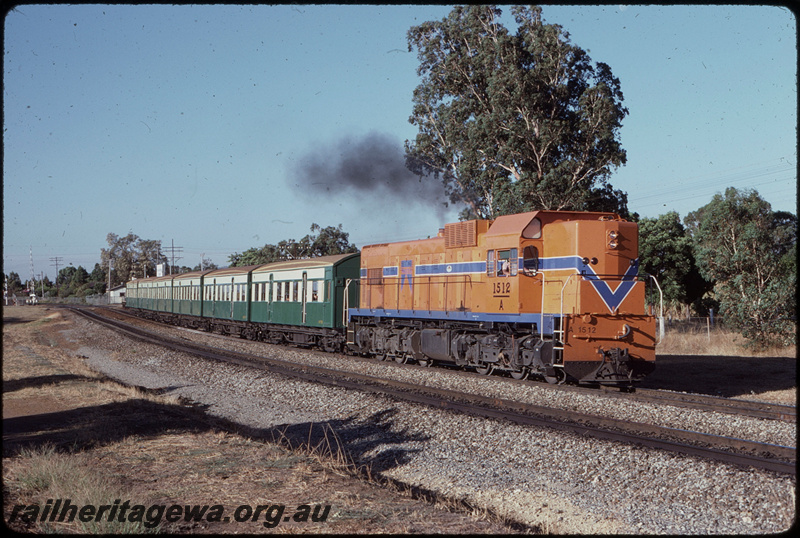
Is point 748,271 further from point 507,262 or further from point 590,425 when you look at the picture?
point 590,425

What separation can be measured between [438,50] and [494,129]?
7.33 meters

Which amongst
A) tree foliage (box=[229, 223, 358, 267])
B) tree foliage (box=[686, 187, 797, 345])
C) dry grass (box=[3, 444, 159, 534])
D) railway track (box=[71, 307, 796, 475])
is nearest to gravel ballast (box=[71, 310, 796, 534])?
railway track (box=[71, 307, 796, 475])

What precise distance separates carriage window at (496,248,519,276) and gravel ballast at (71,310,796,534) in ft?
8.87

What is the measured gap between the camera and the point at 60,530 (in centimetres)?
570

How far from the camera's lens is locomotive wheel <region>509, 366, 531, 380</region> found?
16188 mm

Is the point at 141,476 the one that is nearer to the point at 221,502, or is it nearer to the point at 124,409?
the point at 221,502

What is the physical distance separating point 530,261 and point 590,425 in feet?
19.2

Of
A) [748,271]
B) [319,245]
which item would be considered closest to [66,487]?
[748,271]

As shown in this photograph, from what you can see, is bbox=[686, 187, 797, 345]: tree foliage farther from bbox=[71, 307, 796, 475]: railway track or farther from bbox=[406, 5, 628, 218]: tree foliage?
bbox=[71, 307, 796, 475]: railway track

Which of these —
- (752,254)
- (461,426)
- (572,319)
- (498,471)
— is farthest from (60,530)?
(752,254)

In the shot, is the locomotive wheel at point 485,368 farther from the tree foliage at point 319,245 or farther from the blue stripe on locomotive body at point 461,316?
the tree foliage at point 319,245

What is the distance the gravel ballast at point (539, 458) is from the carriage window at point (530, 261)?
2.77m

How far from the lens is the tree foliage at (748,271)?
2356 cm

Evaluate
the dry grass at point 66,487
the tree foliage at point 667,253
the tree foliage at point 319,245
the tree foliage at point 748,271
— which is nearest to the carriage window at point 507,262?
the dry grass at point 66,487
